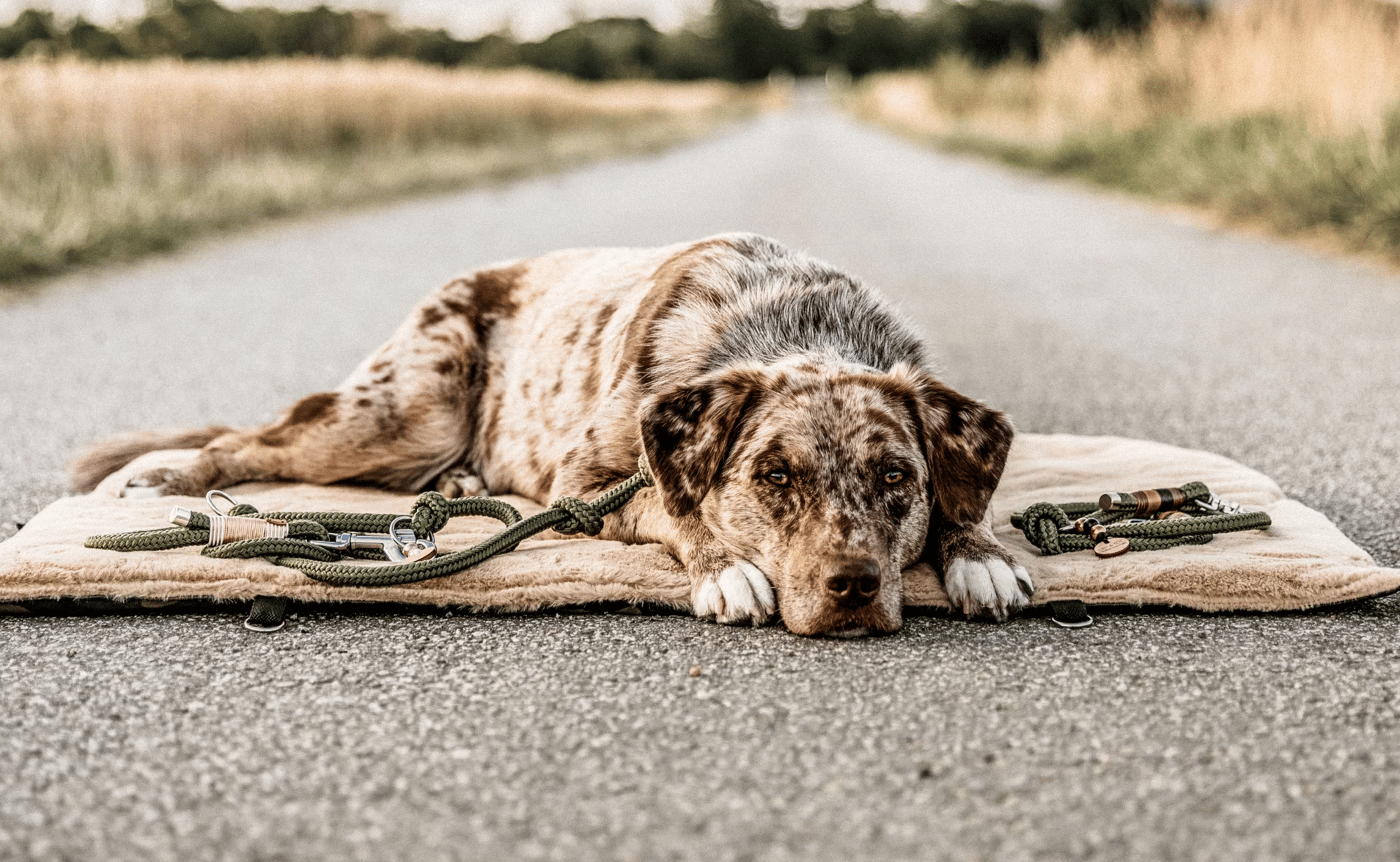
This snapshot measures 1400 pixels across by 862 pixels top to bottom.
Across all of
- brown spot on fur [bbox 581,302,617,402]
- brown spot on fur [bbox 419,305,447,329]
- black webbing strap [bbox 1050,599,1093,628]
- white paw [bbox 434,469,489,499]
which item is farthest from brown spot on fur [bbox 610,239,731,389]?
black webbing strap [bbox 1050,599,1093,628]

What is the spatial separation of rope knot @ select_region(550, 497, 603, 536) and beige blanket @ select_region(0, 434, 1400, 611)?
5 centimetres

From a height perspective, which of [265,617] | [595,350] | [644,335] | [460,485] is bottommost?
[460,485]

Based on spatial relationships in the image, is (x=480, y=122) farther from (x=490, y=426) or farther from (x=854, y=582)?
(x=854, y=582)

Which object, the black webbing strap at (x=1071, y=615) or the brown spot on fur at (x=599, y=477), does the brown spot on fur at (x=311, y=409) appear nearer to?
the brown spot on fur at (x=599, y=477)

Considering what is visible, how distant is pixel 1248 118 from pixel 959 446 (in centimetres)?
1300

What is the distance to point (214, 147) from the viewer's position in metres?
15.5

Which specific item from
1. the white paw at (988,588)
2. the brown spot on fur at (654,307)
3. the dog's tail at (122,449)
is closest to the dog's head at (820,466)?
the white paw at (988,588)

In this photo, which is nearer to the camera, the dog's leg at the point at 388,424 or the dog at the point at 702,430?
the dog at the point at 702,430

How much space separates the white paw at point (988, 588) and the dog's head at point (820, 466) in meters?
0.16

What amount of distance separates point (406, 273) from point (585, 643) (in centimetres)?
769

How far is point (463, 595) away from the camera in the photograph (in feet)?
10.5

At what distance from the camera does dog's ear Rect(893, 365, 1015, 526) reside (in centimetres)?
333

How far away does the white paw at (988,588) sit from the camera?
10.2 feet

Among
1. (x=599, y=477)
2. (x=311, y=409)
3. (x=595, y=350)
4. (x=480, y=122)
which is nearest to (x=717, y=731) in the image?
(x=599, y=477)
